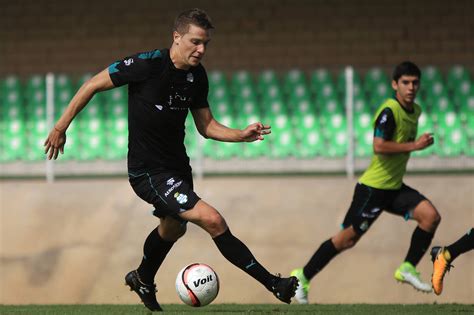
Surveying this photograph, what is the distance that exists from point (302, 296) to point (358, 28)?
7.23 meters

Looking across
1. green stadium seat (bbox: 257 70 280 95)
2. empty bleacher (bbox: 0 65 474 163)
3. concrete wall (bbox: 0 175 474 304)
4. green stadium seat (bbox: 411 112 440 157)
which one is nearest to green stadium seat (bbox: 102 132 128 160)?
empty bleacher (bbox: 0 65 474 163)

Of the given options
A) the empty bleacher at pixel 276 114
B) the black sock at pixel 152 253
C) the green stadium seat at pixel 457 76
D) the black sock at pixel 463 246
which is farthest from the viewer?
the green stadium seat at pixel 457 76

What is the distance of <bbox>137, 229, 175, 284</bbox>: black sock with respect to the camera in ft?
29.2

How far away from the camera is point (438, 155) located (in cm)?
1408

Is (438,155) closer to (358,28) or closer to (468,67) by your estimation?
(468,67)

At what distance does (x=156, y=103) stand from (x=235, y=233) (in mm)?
5923

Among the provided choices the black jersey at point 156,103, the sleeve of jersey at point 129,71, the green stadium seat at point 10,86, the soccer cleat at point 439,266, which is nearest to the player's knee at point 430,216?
the soccer cleat at point 439,266

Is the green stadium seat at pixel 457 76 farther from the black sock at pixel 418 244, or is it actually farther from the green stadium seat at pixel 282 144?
the black sock at pixel 418 244

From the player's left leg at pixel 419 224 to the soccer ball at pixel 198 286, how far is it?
9.08ft

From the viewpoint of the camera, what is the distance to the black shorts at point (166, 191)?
817 cm

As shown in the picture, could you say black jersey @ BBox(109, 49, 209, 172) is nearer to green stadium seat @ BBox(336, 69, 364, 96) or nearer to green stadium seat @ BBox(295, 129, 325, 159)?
green stadium seat @ BBox(295, 129, 325, 159)

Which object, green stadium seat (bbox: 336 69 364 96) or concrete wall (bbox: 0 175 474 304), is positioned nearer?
concrete wall (bbox: 0 175 474 304)

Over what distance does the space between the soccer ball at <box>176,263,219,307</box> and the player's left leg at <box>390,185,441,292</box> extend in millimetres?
2768

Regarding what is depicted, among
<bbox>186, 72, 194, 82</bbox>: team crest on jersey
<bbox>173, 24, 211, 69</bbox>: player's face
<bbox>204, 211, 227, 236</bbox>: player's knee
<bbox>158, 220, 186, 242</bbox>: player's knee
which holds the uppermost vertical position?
<bbox>173, 24, 211, 69</bbox>: player's face
